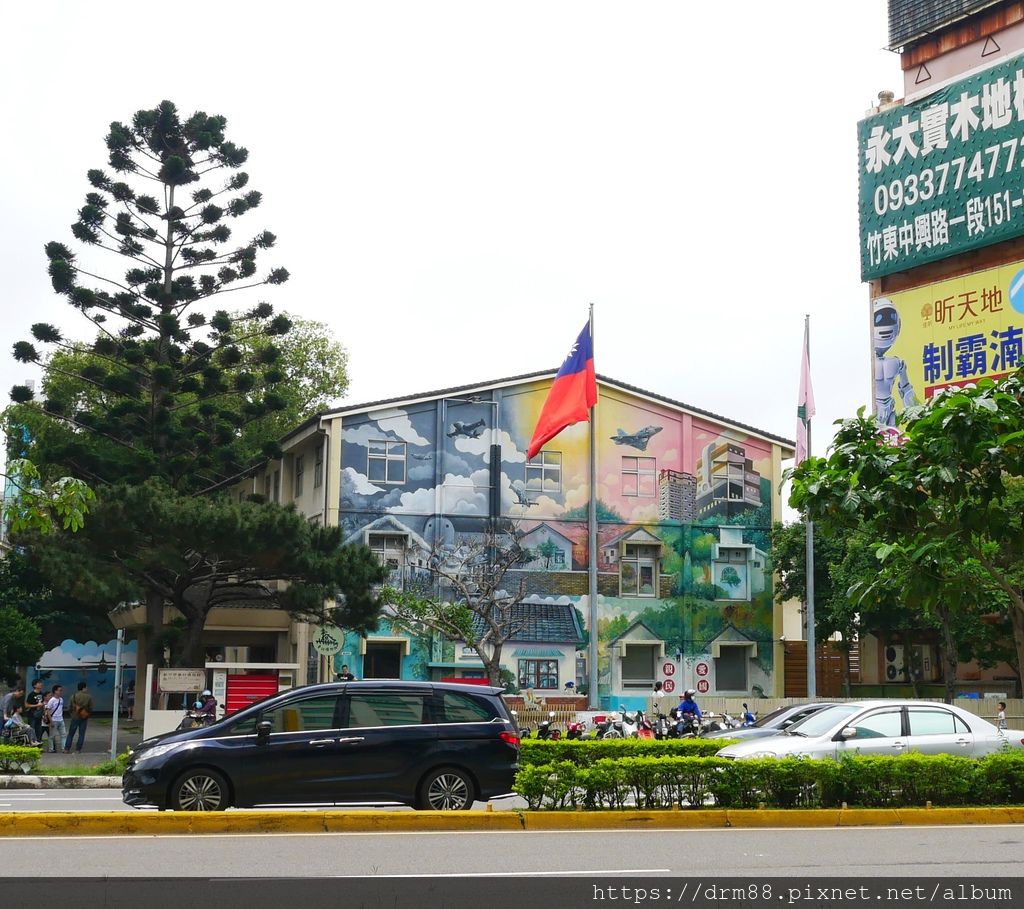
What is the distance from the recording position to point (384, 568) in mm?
33156

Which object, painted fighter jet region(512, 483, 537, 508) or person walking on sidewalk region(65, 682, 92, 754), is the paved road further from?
painted fighter jet region(512, 483, 537, 508)

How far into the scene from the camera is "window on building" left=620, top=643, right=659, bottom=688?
41.5 metres

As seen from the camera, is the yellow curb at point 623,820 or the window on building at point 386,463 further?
the window on building at point 386,463

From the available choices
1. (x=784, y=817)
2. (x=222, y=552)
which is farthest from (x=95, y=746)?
(x=784, y=817)

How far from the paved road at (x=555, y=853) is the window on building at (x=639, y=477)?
2915cm

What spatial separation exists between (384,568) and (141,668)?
50.3ft

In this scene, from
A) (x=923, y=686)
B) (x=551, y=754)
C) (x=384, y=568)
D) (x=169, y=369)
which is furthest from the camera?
(x=923, y=686)

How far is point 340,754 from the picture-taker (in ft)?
46.5

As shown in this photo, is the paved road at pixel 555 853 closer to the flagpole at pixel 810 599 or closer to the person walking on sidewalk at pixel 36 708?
the person walking on sidewalk at pixel 36 708

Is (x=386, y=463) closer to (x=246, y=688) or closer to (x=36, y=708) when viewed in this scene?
(x=246, y=688)

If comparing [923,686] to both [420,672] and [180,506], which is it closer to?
[420,672]

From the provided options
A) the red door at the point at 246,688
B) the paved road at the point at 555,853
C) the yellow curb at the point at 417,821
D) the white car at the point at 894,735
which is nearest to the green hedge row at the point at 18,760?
the red door at the point at 246,688

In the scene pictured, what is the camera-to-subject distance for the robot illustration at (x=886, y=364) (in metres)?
54.8
